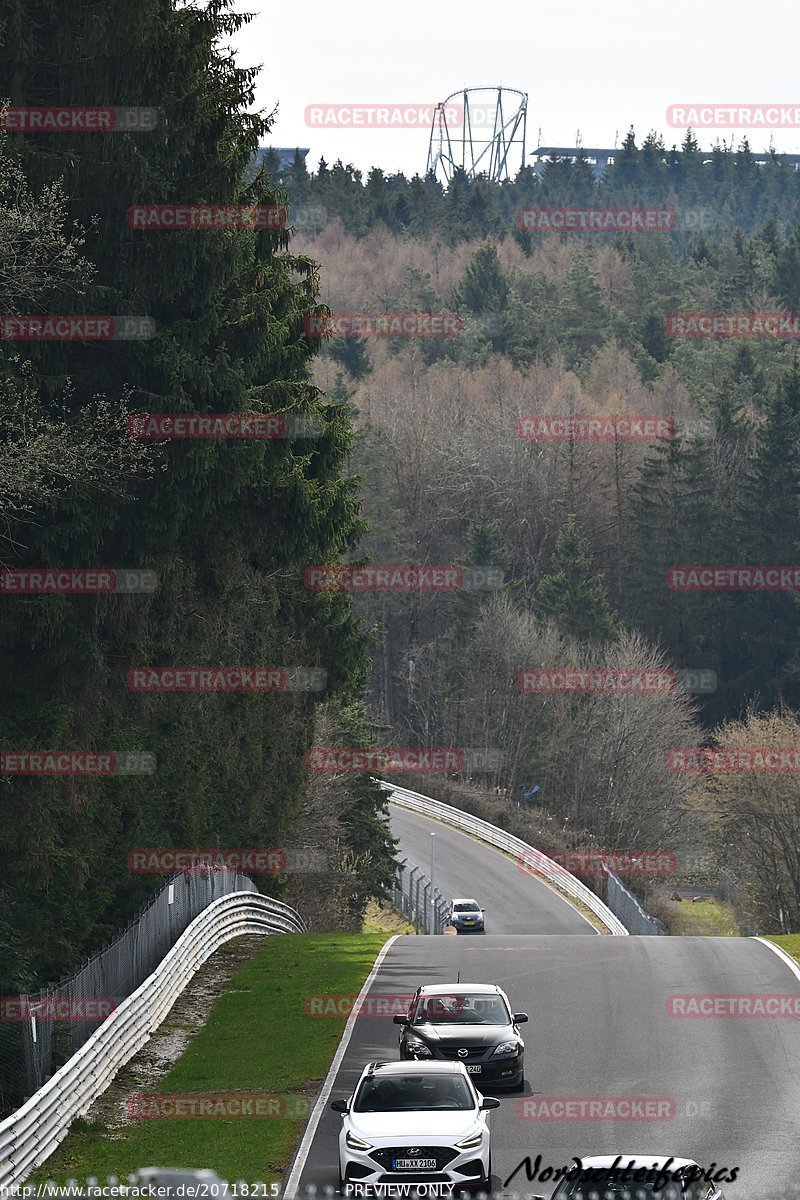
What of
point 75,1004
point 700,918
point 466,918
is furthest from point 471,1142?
point 700,918

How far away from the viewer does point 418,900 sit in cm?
5753

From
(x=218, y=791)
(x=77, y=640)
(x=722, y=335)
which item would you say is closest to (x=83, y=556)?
(x=77, y=640)

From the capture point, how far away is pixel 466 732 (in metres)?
83.9

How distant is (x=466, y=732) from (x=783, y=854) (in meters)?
29.3

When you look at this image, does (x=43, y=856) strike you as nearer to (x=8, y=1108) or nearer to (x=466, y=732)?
(x=8, y=1108)

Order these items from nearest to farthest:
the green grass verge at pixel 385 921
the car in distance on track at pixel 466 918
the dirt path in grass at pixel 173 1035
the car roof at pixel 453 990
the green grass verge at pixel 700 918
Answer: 1. the dirt path in grass at pixel 173 1035
2. the car roof at pixel 453 990
3. the car in distance on track at pixel 466 918
4. the green grass verge at pixel 385 921
5. the green grass verge at pixel 700 918

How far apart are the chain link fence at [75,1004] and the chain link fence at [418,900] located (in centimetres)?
2799

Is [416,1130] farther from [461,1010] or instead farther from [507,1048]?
[461,1010]

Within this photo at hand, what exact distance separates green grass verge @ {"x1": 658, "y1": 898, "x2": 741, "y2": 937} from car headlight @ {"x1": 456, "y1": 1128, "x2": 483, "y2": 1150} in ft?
164

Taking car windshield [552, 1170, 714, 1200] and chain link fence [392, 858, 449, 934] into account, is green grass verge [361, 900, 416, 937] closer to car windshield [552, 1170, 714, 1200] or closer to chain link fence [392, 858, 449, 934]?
chain link fence [392, 858, 449, 934]

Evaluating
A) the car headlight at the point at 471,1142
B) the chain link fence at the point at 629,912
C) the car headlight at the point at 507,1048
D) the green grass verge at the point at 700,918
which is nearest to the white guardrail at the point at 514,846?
the chain link fence at the point at 629,912

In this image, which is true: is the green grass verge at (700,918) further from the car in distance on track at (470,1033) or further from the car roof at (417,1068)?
the car roof at (417,1068)

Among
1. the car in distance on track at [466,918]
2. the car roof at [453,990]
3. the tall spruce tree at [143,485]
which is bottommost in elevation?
the car in distance on track at [466,918]

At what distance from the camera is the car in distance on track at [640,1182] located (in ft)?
39.8
